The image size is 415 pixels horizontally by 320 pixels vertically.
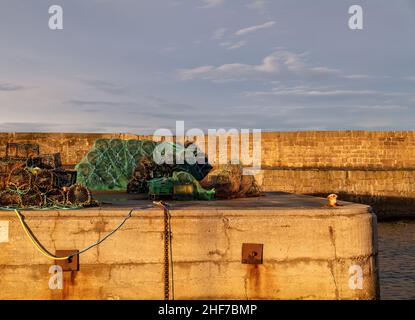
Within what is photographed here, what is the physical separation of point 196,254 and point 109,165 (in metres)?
5.88

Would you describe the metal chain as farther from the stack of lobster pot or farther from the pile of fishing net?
the pile of fishing net

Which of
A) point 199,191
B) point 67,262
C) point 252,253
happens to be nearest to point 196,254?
point 252,253

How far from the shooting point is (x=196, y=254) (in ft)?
20.5

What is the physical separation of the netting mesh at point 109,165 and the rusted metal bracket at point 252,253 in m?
5.74

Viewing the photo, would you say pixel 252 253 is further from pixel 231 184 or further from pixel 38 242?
pixel 231 184

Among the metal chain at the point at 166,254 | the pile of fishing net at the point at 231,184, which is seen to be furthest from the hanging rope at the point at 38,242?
the pile of fishing net at the point at 231,184

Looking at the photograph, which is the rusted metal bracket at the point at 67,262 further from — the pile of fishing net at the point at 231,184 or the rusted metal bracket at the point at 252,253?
the pile of fishing net at the point at 231,184

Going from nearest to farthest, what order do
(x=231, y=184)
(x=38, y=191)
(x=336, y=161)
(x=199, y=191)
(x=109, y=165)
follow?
1. (x=38, y=191)
2. (x=199, y=191)
3. (x=231, y=184)
4. (x=109, y=165)
5. (x=336, y=161)

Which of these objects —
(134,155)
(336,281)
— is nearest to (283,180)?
(134,155)

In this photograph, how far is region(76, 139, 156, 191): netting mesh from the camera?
11.5m

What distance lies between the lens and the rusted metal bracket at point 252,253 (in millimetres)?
6238

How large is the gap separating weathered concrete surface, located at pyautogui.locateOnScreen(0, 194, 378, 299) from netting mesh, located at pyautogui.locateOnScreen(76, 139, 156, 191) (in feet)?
16.9
